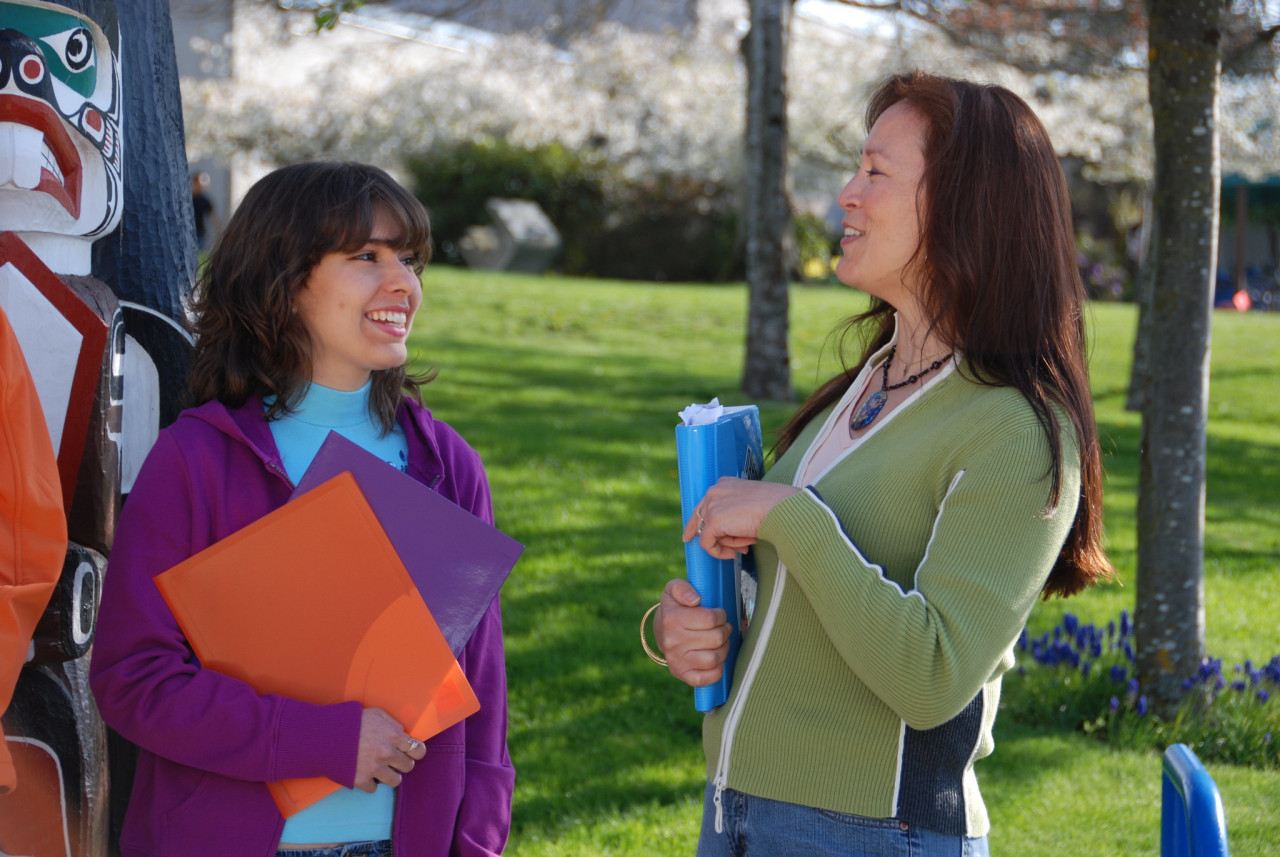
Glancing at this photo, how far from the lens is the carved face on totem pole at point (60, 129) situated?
196 centimetres

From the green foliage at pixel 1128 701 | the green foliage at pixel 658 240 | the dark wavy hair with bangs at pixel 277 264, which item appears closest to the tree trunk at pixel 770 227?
the green foliage at pixel 1128 701

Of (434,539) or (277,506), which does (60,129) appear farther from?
(434,539)

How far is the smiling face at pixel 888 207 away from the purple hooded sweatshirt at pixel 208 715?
997mm

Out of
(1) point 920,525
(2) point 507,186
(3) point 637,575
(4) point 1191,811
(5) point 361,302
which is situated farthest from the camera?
(2) point 507,186

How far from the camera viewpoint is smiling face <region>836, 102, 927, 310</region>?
1.79 meters

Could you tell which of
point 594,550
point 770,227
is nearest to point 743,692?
point 594,550

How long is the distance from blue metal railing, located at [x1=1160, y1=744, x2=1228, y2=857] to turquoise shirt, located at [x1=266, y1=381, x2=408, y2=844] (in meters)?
1.16

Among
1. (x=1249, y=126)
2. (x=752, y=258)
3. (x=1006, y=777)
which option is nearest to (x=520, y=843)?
(x=1006, y=777)

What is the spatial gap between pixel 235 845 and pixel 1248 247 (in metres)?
35.4

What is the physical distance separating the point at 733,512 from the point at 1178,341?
2.86 metres

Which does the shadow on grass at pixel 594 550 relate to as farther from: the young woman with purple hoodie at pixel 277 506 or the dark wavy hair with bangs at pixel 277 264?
the dark wavy hair with bangs at pixel 277 264

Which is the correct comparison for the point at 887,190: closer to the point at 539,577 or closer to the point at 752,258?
the point at 539,577

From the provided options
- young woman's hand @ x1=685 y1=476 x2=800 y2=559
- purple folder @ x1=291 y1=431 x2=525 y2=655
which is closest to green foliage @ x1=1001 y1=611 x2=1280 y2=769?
young woman's hand @ x1=685 y1=476 x2=800 y2=559

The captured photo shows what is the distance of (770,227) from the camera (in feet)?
29.0
